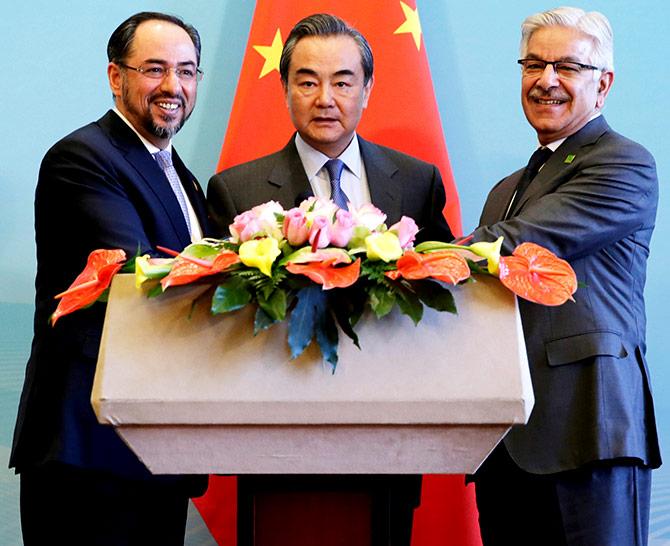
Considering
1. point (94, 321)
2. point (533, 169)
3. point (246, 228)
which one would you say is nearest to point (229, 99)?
point (533, 169)

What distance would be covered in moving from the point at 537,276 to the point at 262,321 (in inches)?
15.0

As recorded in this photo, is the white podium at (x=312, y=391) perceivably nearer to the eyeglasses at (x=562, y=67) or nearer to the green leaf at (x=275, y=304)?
the green leaf at (x=275, y=304)

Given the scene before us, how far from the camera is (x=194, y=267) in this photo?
119 centimetres

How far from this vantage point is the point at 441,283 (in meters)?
1.18

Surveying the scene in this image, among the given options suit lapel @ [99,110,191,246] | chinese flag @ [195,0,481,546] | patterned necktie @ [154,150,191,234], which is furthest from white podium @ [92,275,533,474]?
chinese flag @ [195,0,481,546]

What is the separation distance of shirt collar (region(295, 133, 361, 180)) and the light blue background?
23.1 inches

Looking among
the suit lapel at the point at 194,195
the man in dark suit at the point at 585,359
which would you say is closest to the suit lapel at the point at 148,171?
the suit lapel at the point at 194,195

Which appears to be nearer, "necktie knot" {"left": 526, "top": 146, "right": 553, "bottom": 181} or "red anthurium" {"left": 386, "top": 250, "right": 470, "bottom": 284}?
"red anthurium" {"left": 386, "top": 250, "right": 470, "bottom": 284}

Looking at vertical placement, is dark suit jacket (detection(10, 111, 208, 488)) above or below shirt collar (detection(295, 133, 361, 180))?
below

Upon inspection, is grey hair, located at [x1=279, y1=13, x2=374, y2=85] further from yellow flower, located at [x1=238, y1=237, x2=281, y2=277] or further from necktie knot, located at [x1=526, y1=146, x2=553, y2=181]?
yellow flower, located at [x1=238, y1=237, x2=281, y2=277]

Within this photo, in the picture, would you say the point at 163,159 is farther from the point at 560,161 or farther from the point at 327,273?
the point at 327,273

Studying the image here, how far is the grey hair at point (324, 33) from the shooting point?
2055 millimetres

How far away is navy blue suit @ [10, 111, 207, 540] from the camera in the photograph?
177 cm

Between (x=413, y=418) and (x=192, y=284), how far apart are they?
35 centimetres
